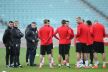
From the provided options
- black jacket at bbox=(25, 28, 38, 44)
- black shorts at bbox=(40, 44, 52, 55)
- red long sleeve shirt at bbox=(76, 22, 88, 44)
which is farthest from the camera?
black jacket at bbox=(25, 28, 38, 44)

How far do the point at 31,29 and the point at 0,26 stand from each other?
15.9 meters

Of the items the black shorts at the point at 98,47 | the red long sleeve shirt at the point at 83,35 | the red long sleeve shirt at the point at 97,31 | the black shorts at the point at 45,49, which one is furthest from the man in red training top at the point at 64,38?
the black shorts at the point at 98,47

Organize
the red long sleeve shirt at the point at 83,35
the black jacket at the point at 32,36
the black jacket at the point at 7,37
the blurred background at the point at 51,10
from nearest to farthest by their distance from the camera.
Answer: the red long sleeve shirt at the point at 83,35 → the black jacket at the point at 7,37 → the black jacket at the point at 32,36 → the blurred background at the point at 51,10

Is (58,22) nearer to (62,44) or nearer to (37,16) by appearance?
(37,16)

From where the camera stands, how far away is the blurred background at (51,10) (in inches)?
1459

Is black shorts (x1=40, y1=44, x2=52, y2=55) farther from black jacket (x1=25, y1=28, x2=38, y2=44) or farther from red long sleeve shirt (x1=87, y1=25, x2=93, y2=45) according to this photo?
red long sleeve shirt (x1=87, y1=25, x2=93, y2=45)

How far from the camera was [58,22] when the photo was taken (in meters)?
36.6

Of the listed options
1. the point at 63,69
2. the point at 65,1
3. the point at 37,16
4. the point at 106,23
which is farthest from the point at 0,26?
the point at 63,69

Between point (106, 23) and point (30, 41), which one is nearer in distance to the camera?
point (30, 41)

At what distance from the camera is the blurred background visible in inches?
1459

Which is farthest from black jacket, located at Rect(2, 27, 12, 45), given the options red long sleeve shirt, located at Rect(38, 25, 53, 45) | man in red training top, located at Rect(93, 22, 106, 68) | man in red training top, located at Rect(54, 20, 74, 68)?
man in red training top, located at Rect(93, 22, 106, 68)

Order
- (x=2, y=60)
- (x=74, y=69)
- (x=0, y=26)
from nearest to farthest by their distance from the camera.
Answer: (x=74, y=69)
(x=2, y=60)
(x=0, y=26)

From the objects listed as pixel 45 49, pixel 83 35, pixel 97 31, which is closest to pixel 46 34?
pixel 45 49

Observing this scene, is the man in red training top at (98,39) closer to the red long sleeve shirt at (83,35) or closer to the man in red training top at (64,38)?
the red long sleeve shirt at (83,35)
